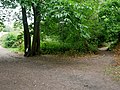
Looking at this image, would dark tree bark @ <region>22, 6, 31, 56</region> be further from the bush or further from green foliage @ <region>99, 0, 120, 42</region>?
the bush

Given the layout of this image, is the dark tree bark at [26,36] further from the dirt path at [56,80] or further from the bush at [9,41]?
the bush at [9,41]

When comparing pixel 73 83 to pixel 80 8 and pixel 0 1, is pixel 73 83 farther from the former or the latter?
pixel 0 1

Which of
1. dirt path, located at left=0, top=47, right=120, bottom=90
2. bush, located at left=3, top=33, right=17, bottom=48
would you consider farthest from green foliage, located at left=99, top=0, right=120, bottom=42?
bush, located at left=3, top=33, right=17, bottom=48

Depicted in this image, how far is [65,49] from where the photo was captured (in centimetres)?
1772

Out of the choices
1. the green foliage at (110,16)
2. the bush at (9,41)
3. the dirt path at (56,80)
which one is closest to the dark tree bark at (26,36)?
the green foliage at (110,16)

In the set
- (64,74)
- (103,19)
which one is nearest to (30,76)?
(64,74)

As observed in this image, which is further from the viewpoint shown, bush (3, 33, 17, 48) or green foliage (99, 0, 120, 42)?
bush (3, 33, 17, 48)

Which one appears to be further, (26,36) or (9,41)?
(9,41)

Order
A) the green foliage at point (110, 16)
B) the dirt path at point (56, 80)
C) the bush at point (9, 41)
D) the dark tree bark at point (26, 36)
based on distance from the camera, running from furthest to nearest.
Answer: the bush at point (9, 41) < the green foliage at point (110, 16) < the dark tree bark at point (26, 36) < the dirt path at point (56, 80)

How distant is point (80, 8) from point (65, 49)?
7873 mm

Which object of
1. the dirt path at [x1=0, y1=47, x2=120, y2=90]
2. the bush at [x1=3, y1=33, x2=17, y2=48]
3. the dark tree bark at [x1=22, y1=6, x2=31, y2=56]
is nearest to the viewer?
the dirt path at [x1=0, y1=47, x2=120, y2=90]

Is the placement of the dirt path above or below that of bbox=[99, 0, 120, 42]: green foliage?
below

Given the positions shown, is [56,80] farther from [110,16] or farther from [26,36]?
[110,16]

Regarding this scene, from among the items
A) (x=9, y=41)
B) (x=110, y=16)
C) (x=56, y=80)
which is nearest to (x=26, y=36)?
(x=110, y=16)
